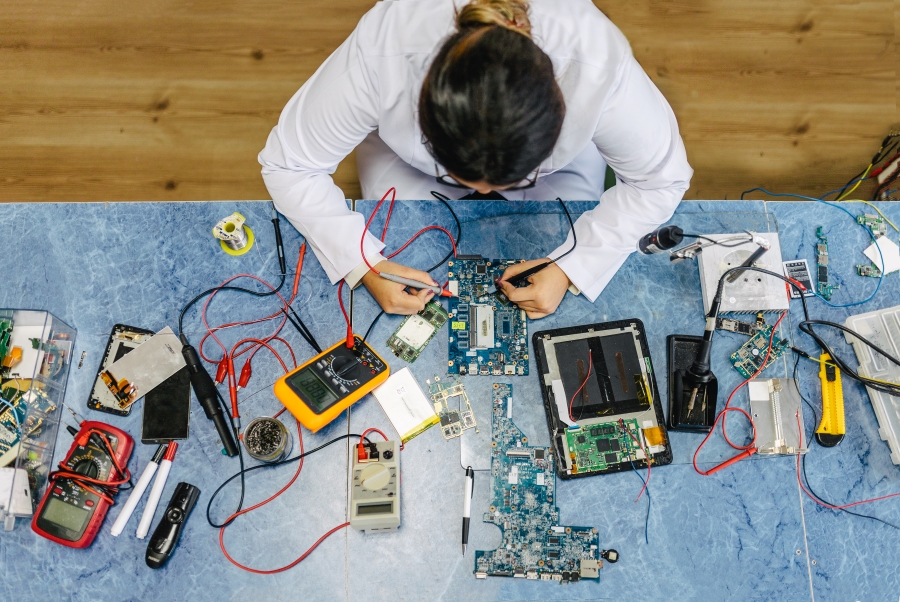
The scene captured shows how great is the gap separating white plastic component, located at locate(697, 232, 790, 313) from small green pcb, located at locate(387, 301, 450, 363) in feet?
2.22

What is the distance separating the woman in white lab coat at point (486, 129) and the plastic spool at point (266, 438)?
377mm

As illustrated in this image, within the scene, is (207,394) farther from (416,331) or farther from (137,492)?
(416,331)

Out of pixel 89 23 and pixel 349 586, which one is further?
pixel 89 23

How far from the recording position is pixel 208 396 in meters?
1.32

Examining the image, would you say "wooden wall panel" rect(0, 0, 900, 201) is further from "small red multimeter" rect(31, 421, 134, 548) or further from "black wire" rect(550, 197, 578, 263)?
"small red multimeter" rect(31, 421, 134, 548)

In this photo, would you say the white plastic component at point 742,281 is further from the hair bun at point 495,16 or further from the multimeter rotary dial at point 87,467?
the multimeter rotary dial at point 87,467

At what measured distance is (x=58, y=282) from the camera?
1.44 meters

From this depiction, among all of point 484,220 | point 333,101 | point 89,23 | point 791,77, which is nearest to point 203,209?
point 333,101

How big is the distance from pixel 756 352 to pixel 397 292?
0.91m

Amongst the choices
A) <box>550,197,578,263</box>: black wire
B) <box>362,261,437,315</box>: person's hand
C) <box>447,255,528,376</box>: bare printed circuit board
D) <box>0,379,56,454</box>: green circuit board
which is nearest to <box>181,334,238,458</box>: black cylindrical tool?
<box>0,379,56,454</box>: green circuit board

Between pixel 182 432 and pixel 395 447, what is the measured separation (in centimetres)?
51

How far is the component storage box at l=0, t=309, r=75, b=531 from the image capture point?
4.15 feet

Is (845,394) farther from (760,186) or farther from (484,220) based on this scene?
(760,186)

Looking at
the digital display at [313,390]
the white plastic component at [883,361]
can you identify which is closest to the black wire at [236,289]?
A: the digital display at [313,390]
